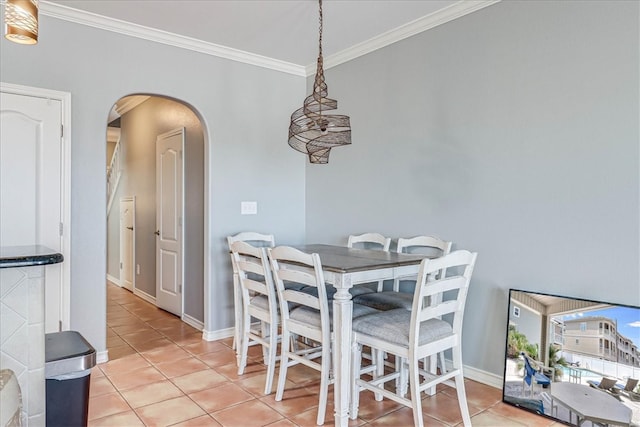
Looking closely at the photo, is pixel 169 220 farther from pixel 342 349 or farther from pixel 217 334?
pixel 342 349

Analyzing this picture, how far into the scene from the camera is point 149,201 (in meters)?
5.32

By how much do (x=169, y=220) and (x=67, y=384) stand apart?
10.8 ft

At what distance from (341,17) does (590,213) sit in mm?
2190

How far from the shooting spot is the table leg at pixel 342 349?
2.24m

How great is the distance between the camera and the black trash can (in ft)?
5.16

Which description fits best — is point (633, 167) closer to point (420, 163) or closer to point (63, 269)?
point (420, 163)

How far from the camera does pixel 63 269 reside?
10.1 ft

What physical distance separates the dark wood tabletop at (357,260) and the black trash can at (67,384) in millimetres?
1240

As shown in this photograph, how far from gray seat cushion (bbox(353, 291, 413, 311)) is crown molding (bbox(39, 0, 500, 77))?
204 cm

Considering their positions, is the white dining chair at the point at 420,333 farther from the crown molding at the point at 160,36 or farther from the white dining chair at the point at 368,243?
the crown molding at the point at 160,36

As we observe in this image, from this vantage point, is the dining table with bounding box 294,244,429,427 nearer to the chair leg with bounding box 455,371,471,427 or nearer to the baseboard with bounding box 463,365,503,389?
the chair leg with bounding box 455,371,471,427

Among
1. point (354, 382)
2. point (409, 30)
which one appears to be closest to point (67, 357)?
point (354, 382)

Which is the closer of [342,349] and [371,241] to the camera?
[342,349]

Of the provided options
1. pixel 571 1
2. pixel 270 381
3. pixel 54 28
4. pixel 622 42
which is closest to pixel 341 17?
pixel 571 1
